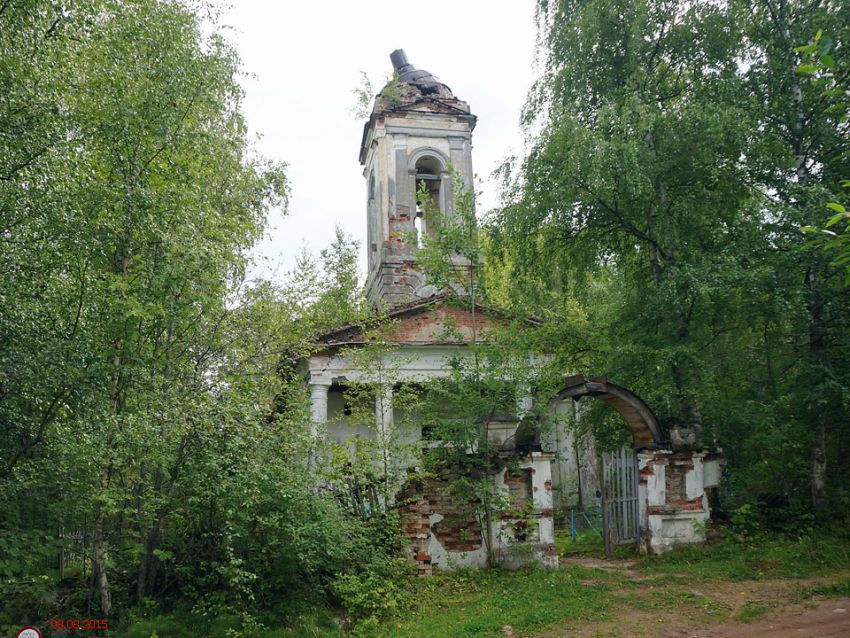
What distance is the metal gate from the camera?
1117 cm

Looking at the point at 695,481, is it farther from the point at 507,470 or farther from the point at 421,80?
the point at 421,80

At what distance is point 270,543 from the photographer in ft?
27.6

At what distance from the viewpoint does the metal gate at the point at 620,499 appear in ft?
36.7

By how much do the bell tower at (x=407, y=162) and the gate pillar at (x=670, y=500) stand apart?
8.26m

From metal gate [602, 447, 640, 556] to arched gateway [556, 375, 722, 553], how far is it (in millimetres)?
33

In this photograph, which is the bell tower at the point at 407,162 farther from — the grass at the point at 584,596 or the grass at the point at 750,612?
the grass at the point at 750,612

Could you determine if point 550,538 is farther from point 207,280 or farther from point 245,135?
point 245,135

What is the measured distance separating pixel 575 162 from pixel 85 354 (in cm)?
757

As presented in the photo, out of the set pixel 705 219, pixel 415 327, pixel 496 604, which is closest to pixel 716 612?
pixel 496 604

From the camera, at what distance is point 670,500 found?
424 inches

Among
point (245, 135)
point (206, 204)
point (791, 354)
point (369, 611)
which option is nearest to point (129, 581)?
point (369, 611)

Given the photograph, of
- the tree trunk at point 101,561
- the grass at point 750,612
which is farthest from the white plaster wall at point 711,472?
the tree trunk at point 101,561
